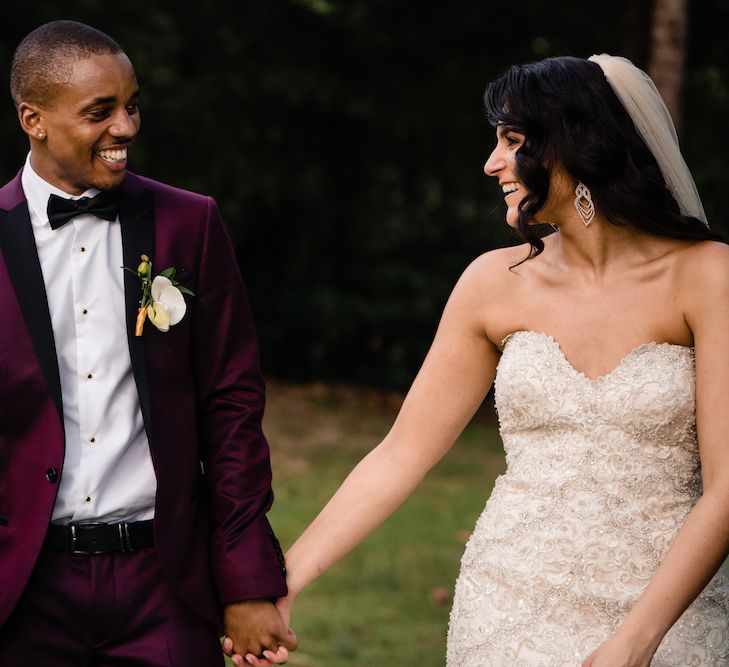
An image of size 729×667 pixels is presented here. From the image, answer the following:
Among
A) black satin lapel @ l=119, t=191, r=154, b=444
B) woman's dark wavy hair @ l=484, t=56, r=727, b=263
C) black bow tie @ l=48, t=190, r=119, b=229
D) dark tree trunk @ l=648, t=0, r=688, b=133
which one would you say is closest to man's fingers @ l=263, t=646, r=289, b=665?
black satin lapel @ l=119, t=191, r=154, b=444

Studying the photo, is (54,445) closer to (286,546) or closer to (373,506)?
(373,506)

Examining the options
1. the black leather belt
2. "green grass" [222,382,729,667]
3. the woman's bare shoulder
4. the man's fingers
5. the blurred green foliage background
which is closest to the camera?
the woman's bare shoulder

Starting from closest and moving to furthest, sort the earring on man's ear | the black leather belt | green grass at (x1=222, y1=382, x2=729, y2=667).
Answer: the black leather belt
the earring on man's ear
green grass at (x1=222, y1=382, x2=729, y2=667)

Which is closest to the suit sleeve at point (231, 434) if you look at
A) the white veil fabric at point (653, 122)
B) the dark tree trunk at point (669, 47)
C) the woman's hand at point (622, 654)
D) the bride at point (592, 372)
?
the bride at point (592, 372)

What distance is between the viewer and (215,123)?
47.2 ft

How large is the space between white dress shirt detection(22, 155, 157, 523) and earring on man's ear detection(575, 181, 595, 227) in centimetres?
130

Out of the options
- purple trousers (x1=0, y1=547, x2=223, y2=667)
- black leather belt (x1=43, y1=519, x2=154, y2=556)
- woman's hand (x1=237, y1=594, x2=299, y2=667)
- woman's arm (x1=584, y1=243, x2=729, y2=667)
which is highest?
woman's arm (x1=584, y1=243, x2=729, y2=667)

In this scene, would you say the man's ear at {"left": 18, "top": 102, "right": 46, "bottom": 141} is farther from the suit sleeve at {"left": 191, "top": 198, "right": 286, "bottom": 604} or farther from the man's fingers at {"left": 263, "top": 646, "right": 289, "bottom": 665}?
the man's fingers at {"left": 263, "top": 646, "right": 289, "bottom": 665}

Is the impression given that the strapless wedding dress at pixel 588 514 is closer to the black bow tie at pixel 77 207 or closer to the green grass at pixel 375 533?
the black bow tie at pixel 77 207

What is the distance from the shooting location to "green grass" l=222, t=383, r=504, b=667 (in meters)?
6.93

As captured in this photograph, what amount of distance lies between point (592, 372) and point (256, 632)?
121cm

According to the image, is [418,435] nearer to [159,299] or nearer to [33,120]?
[159,299]

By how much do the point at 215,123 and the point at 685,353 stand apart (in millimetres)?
11649

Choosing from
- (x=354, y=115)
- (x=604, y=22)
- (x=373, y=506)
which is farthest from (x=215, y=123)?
(x=373, y=506)
